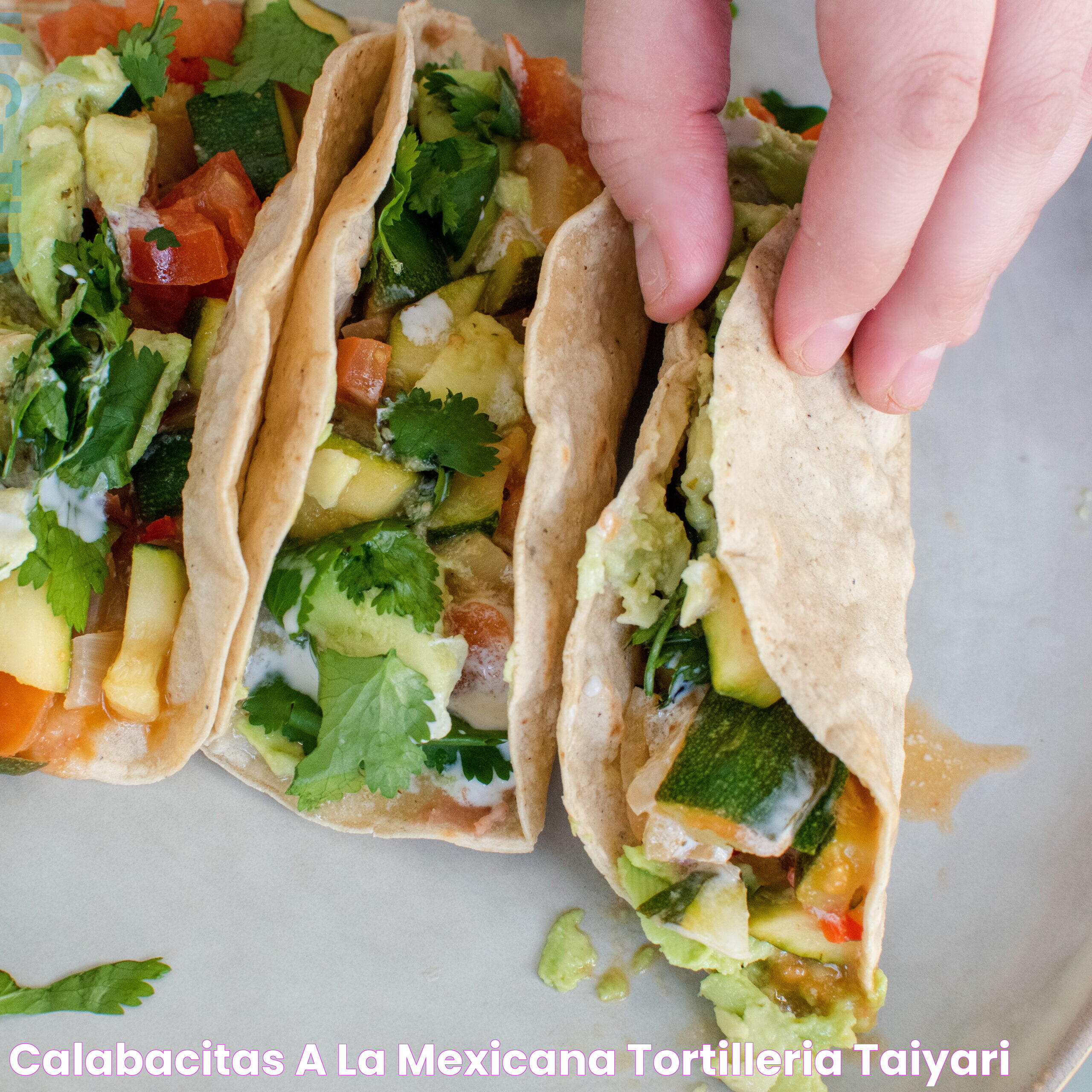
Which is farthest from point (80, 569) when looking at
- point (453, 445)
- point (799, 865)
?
point (799, 865)

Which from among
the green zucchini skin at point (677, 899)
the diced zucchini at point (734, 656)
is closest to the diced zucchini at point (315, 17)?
the diced zucchini at point (734, 656)

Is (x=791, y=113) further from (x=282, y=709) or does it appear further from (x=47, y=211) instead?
(x=282, y=709)

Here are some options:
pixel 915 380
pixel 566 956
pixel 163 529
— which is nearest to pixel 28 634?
pixel 163 529

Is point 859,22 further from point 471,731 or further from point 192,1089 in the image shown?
point 192,1089

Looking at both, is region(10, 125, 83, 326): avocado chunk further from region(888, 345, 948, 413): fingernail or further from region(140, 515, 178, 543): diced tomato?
region(888, 345, 948, 413): fingernail

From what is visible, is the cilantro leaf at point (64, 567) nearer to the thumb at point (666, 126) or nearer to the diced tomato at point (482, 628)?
the diced tomato at point (482, 628)

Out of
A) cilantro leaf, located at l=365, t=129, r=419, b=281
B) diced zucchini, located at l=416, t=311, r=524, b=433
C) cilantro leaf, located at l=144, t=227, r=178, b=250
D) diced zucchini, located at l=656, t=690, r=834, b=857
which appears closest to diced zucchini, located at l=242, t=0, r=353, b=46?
cilantro leaf, located at l=365, t=129, r=419, b=281
